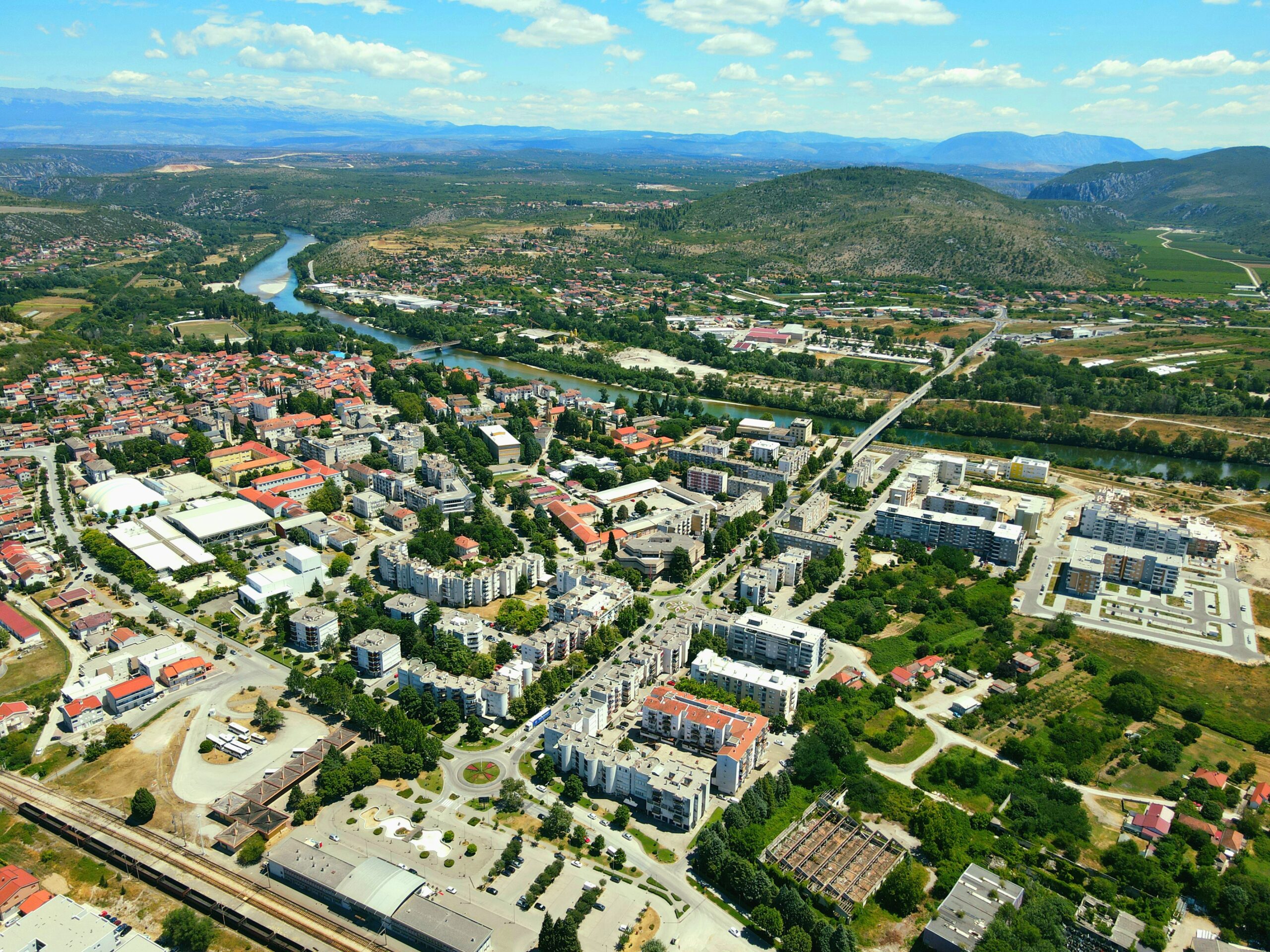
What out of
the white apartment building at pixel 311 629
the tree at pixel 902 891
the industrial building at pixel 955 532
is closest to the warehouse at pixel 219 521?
the white apartment building at pixel 311 629

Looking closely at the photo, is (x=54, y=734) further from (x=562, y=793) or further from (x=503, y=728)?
(x=562, y=793)

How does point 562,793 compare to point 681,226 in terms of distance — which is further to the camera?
point 681,226

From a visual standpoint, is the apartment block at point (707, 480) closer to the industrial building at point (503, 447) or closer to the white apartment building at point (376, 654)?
the industrial building at point (503, 447)

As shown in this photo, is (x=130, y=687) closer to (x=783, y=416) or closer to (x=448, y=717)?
(x=448, y=717)

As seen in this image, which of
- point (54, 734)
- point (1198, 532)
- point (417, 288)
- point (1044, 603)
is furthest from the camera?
point (417, 288)

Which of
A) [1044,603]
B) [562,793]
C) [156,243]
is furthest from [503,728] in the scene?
[156,243]

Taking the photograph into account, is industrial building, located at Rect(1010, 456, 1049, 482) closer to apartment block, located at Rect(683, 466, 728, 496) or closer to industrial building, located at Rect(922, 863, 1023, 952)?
apartment block, located at Rect(683, 466, 728, 496)
